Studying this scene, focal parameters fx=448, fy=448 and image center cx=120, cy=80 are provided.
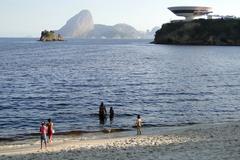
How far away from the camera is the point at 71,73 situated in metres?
97.0

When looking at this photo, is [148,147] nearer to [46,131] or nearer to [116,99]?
[46,131]

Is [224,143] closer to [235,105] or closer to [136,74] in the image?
[235,105]

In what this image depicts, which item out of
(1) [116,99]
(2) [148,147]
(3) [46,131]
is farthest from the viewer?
(1) [116,99]

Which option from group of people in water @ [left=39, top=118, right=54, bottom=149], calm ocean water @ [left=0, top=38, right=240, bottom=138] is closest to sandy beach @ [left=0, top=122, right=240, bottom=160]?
group of people in water @ [left=39, top=118, right=54, bottom=149]

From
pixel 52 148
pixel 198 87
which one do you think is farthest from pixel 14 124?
pixel 198 87

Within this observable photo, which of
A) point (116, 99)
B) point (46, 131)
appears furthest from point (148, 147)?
point (116, 99)

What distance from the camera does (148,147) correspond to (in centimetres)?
3066

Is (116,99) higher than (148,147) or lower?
lower

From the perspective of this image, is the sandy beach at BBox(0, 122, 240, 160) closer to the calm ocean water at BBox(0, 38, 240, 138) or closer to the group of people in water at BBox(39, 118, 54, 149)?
the group of people in water at BBox(39, 118, 54, 149)

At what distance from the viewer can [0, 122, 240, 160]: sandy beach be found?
27547 mm

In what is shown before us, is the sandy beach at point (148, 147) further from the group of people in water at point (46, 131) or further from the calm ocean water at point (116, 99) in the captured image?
the calm ocean water at point (116, 99)

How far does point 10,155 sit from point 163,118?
21.3 meters

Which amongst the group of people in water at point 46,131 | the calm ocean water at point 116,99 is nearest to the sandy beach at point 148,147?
the group of people in water at point 46,131

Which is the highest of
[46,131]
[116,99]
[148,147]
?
[46,131]
